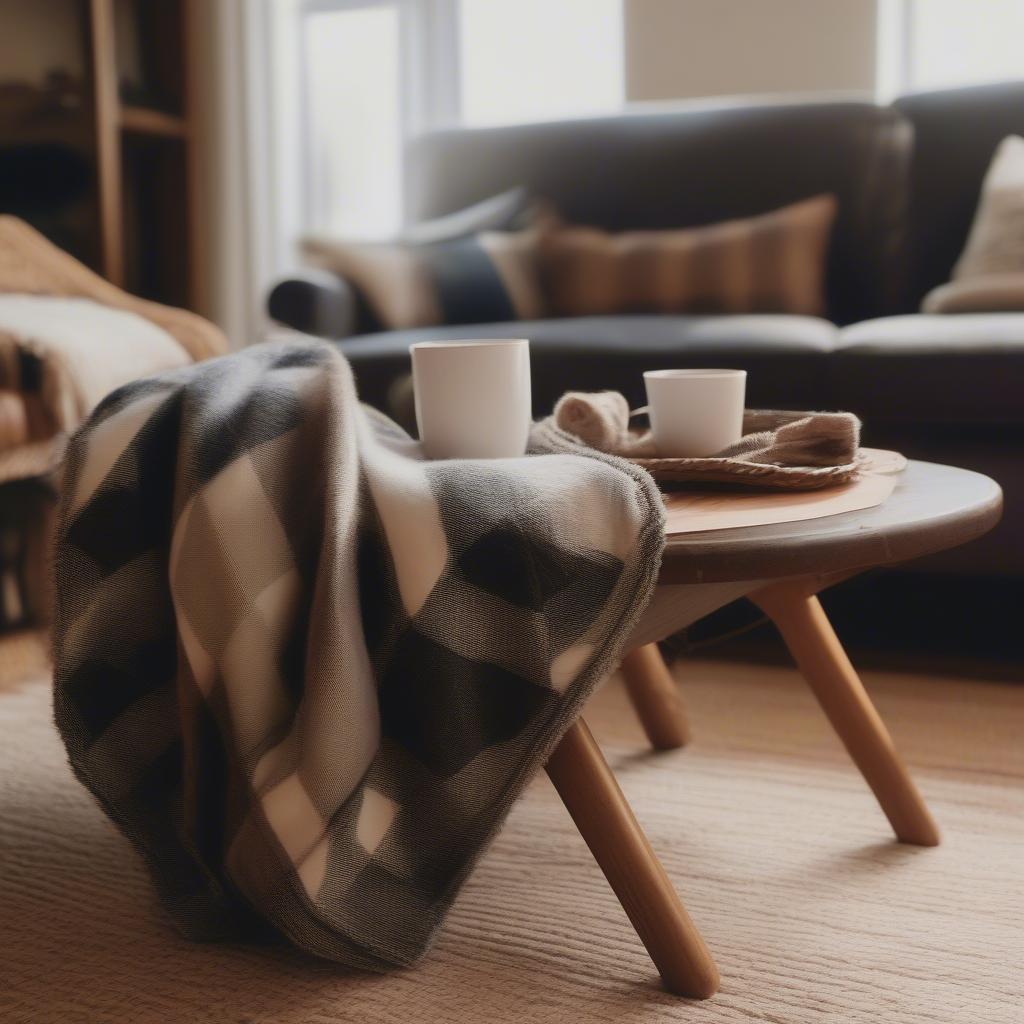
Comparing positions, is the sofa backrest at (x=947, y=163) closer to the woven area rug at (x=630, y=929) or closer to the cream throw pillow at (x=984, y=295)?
the cream throw pillow at (x=984, y=295)

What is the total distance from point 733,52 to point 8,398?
6.32 feet

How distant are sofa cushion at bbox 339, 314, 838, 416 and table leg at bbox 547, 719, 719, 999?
1.03m

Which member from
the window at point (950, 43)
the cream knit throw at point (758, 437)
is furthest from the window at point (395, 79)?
the cream knit throw at point (758, 437)

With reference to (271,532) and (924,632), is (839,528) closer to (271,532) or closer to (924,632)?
(271,532)

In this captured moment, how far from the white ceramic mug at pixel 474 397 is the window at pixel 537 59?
2.29 m

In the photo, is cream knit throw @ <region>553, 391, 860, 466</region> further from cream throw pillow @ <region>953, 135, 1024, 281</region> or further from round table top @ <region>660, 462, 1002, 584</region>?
Answer: cream throw pillow @ <region>953, 135, 1024, 281</region>

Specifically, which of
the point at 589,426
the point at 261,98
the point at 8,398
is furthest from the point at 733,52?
the point at 589,426

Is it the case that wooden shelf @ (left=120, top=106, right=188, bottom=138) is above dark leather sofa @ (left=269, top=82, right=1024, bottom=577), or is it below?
above

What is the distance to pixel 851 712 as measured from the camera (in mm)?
1051

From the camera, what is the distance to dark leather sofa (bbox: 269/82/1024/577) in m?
1.63

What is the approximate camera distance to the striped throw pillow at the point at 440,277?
222 centimetres

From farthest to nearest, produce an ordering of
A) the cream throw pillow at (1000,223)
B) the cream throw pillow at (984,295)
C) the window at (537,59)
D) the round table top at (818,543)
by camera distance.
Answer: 1. the window at (537,59)
2. the cream throw pillow at (1000,223)
3. the cream throw pillow at (984,295)
4. the round table top at (818,543)

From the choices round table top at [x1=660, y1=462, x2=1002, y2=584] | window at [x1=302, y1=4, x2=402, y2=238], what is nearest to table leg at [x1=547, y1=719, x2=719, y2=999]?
round table top at [x1=660, y1=462, x2=1002, y2=584]

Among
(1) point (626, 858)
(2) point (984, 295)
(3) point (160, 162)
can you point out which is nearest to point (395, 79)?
(3) point (160, 162)
